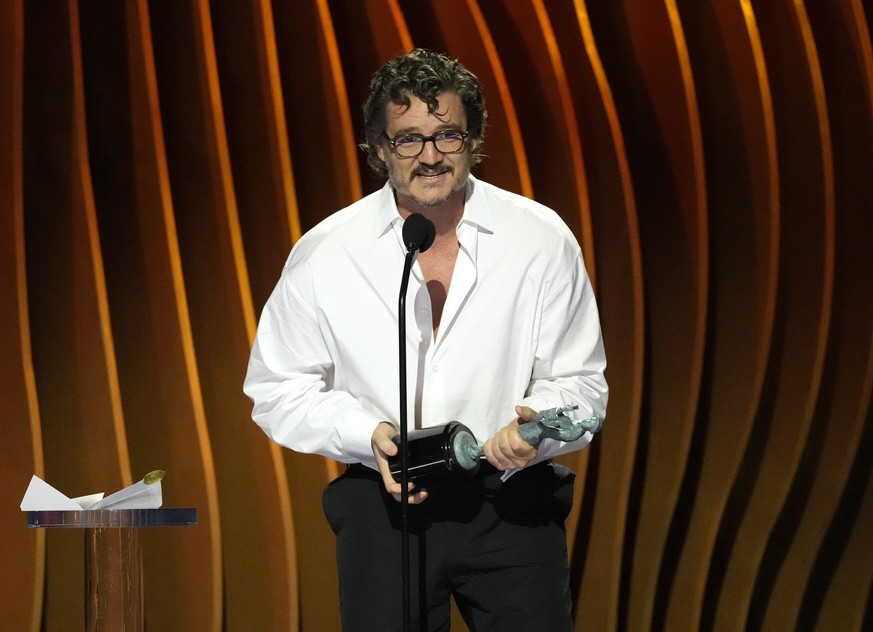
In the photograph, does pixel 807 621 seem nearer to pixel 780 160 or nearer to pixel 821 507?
pixel 821 507

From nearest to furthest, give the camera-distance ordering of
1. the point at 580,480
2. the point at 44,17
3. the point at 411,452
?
the point at 411,452, the point at 44,17, the point at 580,480

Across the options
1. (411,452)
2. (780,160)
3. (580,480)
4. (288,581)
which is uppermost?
(780,160)

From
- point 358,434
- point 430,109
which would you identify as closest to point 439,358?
point 358,434

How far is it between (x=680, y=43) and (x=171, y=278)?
6.13 feet

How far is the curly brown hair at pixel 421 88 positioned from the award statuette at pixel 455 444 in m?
0.72

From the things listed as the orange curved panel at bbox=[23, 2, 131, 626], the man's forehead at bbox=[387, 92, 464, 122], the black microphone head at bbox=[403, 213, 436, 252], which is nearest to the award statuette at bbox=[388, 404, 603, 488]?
the black microphone head at bbox=[403, 213, 436, 252]

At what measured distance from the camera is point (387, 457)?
1.86 metres

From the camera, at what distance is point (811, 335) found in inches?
138

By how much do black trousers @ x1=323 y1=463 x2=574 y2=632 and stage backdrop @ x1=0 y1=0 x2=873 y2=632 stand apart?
1304 mm

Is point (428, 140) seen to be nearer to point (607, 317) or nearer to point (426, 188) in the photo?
point (426, 188)

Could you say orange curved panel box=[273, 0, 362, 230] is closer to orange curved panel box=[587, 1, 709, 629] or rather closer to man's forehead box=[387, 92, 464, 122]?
orange curved panel box=[587, 1, 709, 629]

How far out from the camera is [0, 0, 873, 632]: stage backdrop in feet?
10.5

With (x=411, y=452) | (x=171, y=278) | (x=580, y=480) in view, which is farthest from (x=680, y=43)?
(x=411, y=452)

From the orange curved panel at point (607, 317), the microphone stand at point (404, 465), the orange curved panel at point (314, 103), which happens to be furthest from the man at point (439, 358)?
the orange curved panel at point (607, 317)
